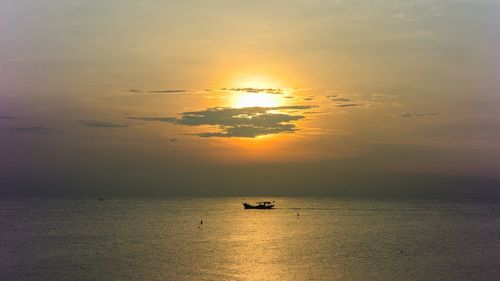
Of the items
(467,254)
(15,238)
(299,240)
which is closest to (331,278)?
(467,254)

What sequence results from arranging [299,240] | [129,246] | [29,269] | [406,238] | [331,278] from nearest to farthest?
[331,278]
[29,269]
[129,246]
[299,240]
[406,238]

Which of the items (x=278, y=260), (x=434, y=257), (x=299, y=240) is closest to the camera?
(x=278, y=260)

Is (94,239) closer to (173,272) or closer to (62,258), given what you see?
(62,258)

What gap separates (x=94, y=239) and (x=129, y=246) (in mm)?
15985

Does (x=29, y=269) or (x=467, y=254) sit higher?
(x=467, y=254)

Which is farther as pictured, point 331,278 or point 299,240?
point 299,240

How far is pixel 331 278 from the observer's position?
71.6 meters

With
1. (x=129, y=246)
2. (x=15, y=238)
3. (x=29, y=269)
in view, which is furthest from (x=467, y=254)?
(x=15, y=238)

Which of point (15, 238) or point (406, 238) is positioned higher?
point (406, 238)

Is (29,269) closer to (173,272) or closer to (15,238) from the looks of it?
(173,272)

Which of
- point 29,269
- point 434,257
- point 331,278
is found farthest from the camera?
point 434,257

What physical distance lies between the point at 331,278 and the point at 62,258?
42.5 meters

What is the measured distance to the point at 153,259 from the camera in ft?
286

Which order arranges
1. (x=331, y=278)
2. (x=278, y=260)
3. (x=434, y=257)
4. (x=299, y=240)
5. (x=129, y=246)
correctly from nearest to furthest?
(x=331, y=278)
(x=278, y=260)
(x=434, y=257)
(x=129, y=246)
(x=299, y=240)
